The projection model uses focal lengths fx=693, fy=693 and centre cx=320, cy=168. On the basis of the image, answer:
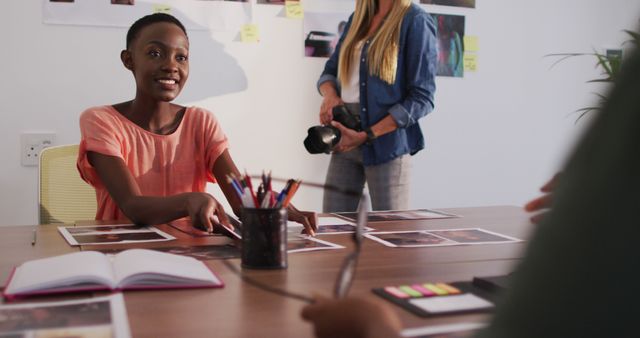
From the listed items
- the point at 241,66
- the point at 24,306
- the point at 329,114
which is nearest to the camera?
the point at 24,306

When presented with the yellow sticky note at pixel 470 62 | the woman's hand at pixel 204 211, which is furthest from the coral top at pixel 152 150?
the yellow sticky note at pixel 470 62

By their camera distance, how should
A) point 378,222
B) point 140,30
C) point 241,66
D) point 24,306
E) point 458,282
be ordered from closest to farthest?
1. point 24,306
2. point 458,282
3. point 378,222
4. point 140,30
5. point 241,66

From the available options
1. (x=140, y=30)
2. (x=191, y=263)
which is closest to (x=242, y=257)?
(x=191, y=263)

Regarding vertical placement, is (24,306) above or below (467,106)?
below

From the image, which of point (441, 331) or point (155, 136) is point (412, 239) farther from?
point (155, 136)

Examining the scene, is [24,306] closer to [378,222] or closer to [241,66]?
[378,222]

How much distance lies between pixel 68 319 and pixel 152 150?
1.08m

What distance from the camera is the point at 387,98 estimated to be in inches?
89.4

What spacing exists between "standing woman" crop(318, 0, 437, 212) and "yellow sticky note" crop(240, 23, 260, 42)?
46 cm

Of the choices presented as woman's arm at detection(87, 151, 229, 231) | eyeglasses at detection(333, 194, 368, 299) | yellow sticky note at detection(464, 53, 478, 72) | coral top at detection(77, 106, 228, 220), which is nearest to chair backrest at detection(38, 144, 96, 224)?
coral top at detection(77, 106, 228, 220)

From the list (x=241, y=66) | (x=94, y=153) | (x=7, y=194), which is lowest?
(x=7, y=194)

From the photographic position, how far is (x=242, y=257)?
3.37 ft

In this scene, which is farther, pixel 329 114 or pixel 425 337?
pixel 329 114

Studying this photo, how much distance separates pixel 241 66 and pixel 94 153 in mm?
1134
